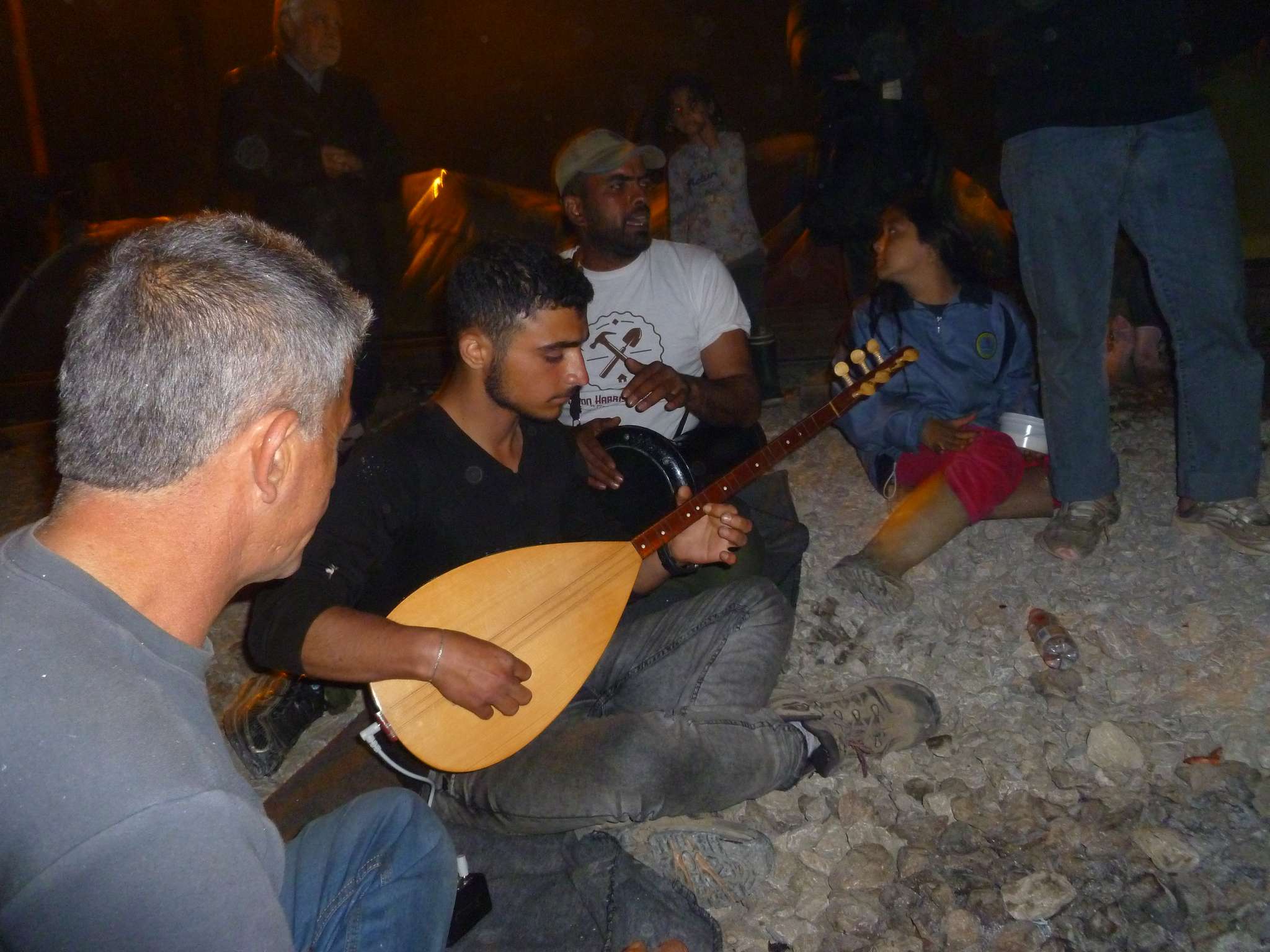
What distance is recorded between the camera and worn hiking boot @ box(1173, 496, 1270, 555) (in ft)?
9.41

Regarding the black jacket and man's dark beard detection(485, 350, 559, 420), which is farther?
the black jacket

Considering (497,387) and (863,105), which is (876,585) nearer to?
(497,387)

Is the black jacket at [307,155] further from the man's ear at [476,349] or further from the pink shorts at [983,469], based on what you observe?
the pink shorts at [983,469]

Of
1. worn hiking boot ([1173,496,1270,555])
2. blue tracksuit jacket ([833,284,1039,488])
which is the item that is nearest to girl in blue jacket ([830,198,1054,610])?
blue tracksuit jacket ([833,284,1039,488])

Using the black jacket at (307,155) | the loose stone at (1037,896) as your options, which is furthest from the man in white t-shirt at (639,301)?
the loose stone at (1037,896)

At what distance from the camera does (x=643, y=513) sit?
2.78 m

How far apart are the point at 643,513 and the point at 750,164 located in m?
5.47

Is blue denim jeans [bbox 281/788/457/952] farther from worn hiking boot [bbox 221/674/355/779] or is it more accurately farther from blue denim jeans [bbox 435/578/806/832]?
worn hiking boot [bbox 221/674/355/779]

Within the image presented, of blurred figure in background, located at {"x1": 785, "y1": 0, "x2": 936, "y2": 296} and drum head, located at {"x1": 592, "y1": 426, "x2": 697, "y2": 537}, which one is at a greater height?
blurred figure in background, located at {"x1": 785, "y1": 0, "x2": 936, "y2": 296}

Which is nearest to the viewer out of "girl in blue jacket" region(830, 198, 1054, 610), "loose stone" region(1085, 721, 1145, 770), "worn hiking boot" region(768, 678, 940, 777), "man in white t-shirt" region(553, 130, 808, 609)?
"loose stone" region(1085, 721, 1145, 770)

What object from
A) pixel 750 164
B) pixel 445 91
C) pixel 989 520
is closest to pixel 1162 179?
pixel 989 520

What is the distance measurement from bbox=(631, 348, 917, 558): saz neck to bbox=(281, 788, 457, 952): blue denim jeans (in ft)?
3.24

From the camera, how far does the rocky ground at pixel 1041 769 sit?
6.80 feet

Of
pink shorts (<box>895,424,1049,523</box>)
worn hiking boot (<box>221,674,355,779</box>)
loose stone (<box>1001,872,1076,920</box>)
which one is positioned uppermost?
pink shorts (<box>895,424,1049,523</box>)
